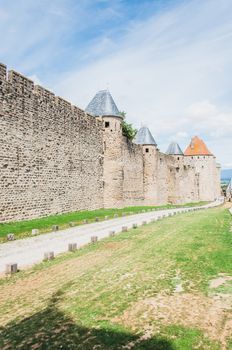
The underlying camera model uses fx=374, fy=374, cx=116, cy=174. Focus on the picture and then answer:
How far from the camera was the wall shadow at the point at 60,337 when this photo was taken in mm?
4691

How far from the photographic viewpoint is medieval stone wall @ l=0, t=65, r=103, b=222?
17000 millimetres

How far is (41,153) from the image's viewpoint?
20109 mm

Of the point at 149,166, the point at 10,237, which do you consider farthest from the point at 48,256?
the point at 149,166

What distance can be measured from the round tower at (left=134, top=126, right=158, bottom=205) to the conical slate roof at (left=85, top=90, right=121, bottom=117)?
10.2m

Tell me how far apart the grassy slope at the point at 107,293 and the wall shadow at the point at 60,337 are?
0.01m

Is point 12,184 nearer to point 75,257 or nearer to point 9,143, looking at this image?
point 9,143

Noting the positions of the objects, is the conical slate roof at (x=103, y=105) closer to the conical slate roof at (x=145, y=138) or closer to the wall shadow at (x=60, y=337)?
the conical slate roof at (x=145, y=138)

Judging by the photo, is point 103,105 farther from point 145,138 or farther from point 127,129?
point 127,129

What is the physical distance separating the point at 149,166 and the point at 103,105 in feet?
38.0

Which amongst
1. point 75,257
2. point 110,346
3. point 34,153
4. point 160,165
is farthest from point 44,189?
point 160,165

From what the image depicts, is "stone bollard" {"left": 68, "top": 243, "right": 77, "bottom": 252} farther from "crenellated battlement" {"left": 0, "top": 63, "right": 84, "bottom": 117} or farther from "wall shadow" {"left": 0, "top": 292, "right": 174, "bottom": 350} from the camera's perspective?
"crenellated battlement" {"left": 0, "top": 63, "right": 84, "bottom": 117}

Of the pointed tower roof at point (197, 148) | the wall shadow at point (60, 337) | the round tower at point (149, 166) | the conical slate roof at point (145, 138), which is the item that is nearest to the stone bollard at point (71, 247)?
the wall shadow at point (60, 337)

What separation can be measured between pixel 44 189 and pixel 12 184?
326cm

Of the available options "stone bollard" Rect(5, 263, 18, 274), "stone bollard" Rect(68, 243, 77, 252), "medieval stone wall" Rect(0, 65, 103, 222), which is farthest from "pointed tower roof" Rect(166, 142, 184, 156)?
"stone bollard" Rect(5, 263, 18, 274)
